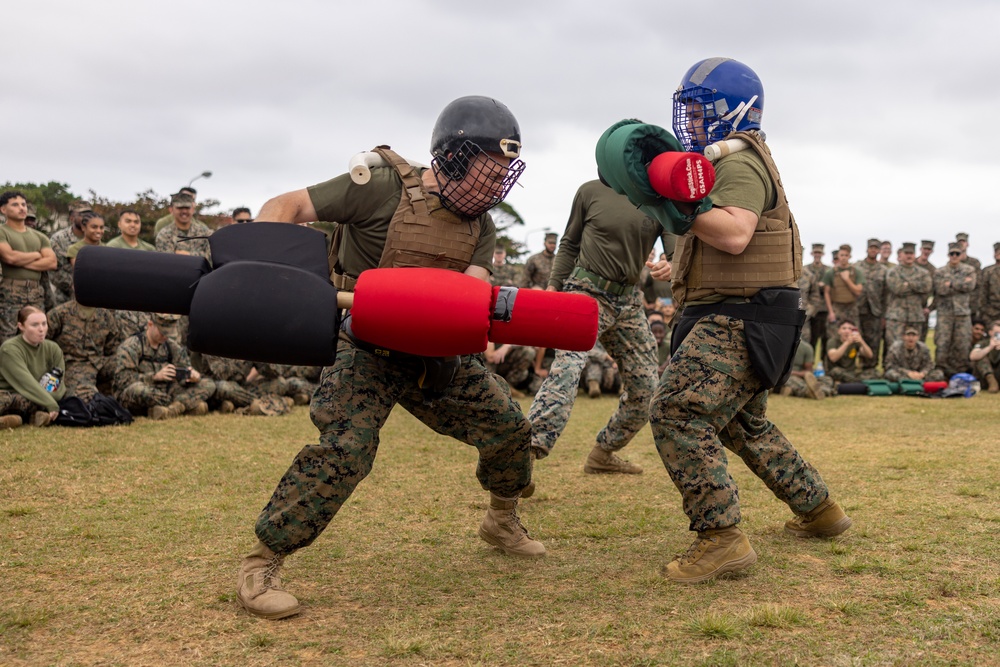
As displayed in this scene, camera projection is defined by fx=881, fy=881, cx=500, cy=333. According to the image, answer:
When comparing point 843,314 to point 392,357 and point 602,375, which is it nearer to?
point 602,375

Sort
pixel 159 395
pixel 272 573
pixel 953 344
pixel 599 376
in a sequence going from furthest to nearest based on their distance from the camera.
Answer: pixel 953 344 < pixel 599 376 < pixel 159 395 < pixel 272 573

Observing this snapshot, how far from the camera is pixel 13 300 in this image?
9867 millimetres

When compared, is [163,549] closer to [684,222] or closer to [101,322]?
[684,222]

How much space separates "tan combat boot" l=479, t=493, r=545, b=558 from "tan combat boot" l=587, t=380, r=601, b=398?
812 centimetres

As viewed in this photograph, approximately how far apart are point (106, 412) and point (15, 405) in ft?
2.65

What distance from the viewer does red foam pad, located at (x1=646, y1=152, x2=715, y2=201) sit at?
352 cm

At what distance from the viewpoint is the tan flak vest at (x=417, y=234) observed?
3812 millimetres

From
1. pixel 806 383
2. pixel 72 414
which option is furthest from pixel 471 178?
pixel 806 383

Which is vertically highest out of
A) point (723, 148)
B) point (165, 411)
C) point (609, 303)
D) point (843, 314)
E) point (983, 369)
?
point (723, 148)

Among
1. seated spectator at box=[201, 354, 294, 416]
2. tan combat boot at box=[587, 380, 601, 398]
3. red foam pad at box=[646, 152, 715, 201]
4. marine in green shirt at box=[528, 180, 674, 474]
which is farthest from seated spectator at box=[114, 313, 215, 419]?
red foam pad at box=[646, 152, 715, 201]

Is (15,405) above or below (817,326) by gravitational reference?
below

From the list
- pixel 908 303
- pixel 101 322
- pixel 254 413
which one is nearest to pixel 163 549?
pixel 254 413

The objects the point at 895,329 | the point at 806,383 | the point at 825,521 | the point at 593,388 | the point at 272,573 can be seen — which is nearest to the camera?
the point at 272,573

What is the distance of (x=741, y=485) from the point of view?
6.09 m
